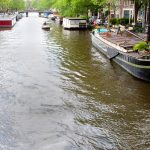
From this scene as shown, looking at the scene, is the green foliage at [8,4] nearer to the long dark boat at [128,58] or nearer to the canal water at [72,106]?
the long dark boat at [128,58]

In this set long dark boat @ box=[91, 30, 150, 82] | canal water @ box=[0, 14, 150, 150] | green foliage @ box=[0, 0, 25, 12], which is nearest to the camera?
canal water @ box=[0, 14, 150, 150]

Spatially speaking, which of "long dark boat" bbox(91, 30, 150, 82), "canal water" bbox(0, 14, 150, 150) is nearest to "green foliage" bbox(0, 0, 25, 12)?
"long dark boat" bbox(91, 30, 150, 82)

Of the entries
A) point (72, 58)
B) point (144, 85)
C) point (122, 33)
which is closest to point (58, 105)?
point (144, 85)

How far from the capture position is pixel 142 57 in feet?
80.2

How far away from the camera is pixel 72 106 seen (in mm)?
19953

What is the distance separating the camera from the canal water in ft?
50.8

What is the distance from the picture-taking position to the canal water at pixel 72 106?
50.8 ft

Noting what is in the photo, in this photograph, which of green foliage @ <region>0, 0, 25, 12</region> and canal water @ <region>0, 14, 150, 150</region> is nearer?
canal water @ <region>0, 14, 150, 150</region>

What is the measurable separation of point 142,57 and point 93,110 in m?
6.91

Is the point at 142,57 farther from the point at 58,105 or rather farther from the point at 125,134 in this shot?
the point at 125,134

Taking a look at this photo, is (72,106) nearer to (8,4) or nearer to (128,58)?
(128,58)

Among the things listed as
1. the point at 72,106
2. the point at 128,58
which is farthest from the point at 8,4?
the point at 72,106

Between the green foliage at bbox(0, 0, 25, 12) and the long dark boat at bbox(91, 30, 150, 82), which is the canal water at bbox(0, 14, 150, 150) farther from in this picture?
the green foliage at bbox(0, 0, 25, 12)

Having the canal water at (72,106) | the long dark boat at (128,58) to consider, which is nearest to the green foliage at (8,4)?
the long dark boat at (128,58)
